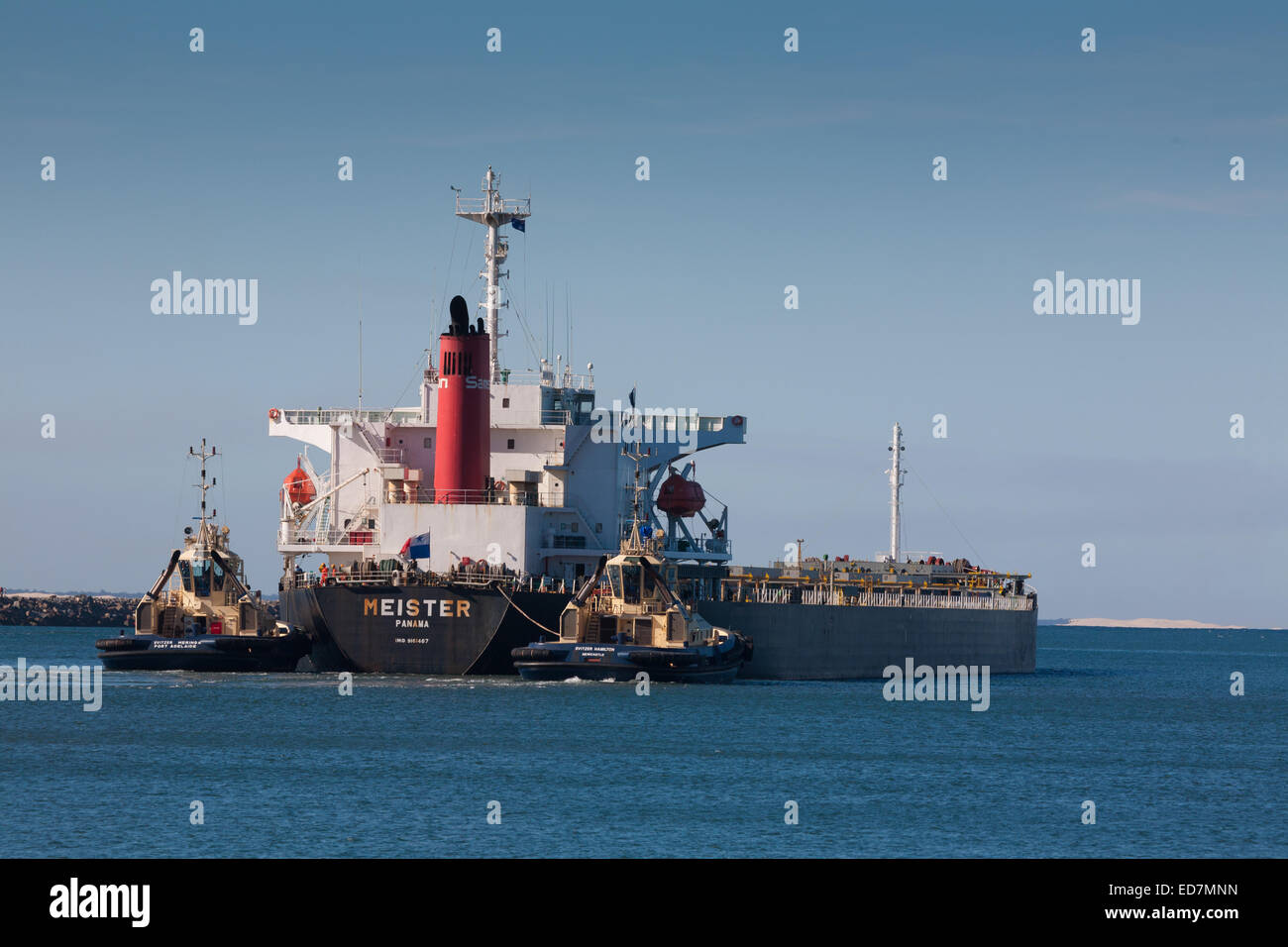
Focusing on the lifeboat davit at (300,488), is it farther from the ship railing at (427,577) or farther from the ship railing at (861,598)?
the ship railing at (861,598)

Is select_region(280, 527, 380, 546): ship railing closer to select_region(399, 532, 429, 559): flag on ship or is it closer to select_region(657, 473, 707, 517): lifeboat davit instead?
select_region(399, 532, 429, 559): flag on ship

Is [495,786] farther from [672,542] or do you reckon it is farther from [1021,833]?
[672,542]

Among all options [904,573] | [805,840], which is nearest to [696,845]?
[805,840]

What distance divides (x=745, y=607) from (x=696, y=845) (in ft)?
124

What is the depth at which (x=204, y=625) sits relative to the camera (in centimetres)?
6144

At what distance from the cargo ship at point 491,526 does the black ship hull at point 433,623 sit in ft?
0.15

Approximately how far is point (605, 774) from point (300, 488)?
3185cm

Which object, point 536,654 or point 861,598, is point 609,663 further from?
point 861,598

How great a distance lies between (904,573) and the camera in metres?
91.2

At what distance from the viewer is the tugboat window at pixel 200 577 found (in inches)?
2397

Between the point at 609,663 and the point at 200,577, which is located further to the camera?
the point at 200,577

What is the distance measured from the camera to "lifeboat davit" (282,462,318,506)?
65.0m

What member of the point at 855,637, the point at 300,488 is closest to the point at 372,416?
the point at 300,488

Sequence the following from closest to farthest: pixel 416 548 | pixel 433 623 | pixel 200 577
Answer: pixel 433 623
pixel 416 548
pixel 200 577
